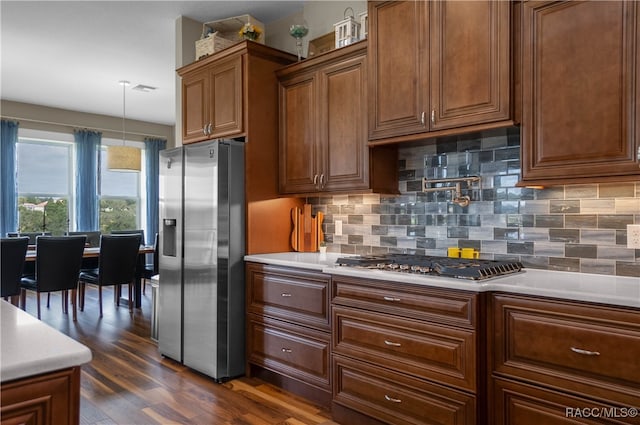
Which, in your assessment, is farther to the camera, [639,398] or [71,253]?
[71,253]

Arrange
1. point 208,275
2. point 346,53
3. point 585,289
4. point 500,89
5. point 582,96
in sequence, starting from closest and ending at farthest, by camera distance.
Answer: point 585,289, point 582,96, point 500,89, point 346,53, point 208,275

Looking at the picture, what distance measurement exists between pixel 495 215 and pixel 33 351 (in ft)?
7.29

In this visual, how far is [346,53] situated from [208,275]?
1737 mm

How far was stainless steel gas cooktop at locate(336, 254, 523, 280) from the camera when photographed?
79.8 inches

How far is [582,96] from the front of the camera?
1.93m

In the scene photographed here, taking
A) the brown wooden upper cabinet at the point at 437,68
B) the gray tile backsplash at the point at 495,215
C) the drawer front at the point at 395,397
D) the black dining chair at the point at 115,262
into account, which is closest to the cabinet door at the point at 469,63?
the brown wooden upper cabinet at the point at 437,68

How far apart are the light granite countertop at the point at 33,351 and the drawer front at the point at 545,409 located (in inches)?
64.1

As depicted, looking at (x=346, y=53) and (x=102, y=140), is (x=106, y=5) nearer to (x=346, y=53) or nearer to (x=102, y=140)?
(x=346, y=53)

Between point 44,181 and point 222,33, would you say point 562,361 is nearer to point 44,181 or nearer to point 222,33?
point 222,33

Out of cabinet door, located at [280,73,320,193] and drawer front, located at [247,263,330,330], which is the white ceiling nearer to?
cabinet door, located at [280,73,320,193]

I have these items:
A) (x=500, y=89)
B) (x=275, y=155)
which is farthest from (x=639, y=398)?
(x=275, y=155)

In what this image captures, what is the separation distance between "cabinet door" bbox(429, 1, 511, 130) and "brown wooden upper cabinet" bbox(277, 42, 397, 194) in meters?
0.55

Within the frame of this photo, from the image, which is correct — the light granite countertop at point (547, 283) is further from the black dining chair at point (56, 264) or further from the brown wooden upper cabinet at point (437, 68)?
the black dining chair at point (56, 264)

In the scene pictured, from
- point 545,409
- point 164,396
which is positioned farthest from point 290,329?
point 545,409
